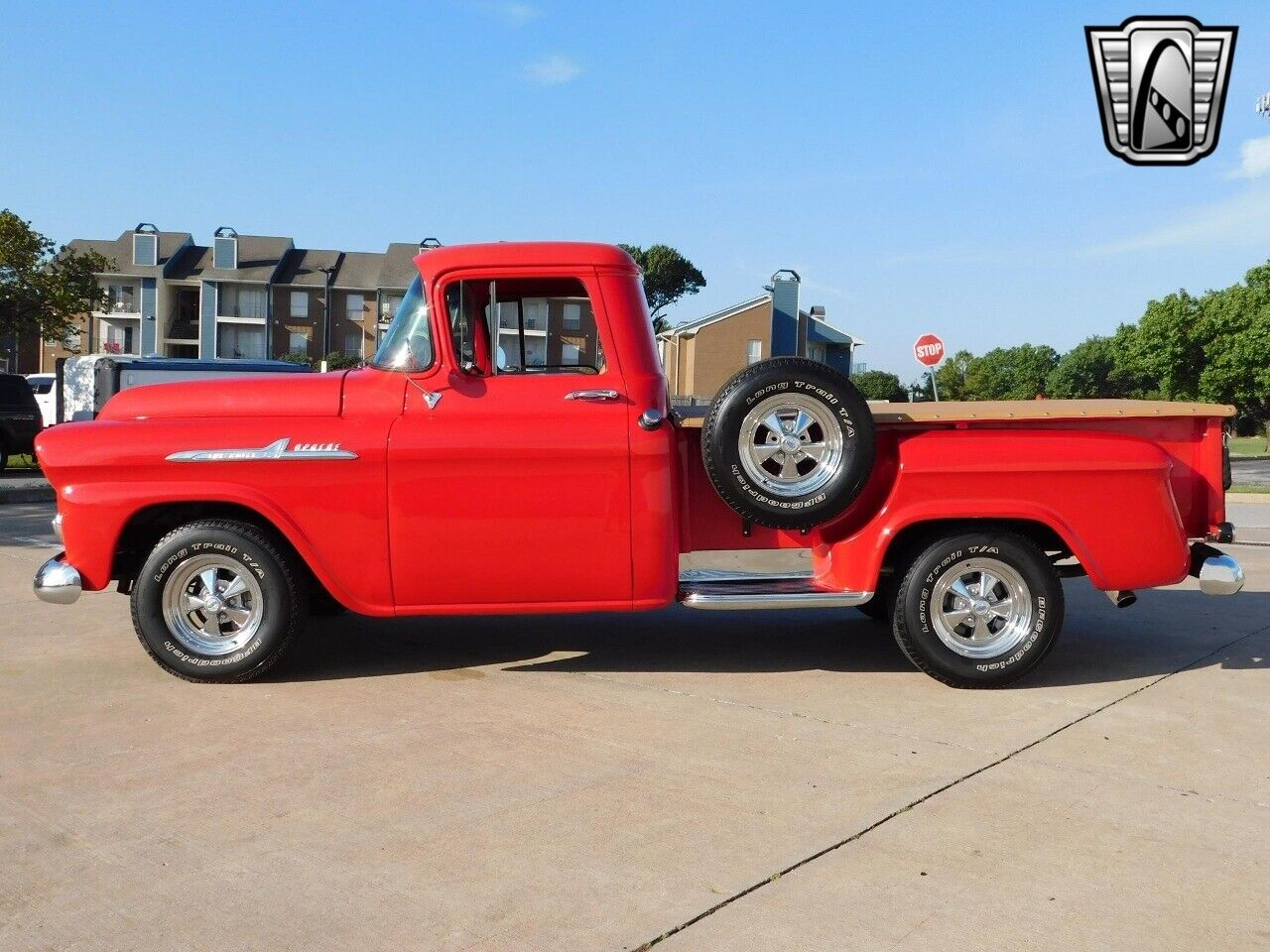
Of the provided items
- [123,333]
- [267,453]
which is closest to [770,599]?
[267,453]

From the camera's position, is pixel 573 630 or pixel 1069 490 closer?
pixel 1069 490

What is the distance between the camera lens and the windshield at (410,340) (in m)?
5.35

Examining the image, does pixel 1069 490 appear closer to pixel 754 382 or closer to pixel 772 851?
pixel 754 382

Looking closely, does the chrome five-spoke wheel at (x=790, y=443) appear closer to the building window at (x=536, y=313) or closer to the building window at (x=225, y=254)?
the building window at (x=536, y=313)

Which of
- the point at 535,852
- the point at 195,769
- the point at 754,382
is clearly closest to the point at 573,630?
the point at 754,382

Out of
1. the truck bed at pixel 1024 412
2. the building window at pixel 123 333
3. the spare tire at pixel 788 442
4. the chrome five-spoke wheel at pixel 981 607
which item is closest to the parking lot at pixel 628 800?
the chrome five-spoke wheel at pixel 981 607

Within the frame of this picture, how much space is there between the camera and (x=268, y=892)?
10.3ft

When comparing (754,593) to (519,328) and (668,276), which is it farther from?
(668,276)

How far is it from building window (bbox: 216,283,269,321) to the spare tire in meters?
65.4

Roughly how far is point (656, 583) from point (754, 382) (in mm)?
1034

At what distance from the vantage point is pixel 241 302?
66.2 meters

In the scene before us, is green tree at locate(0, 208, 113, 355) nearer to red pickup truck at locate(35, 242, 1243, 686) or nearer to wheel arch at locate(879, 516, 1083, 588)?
red pickup truck at locate(35, 242, 1243, 686)

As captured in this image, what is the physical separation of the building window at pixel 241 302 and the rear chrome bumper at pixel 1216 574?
66.0 m

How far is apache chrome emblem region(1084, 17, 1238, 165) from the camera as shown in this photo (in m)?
9.56
